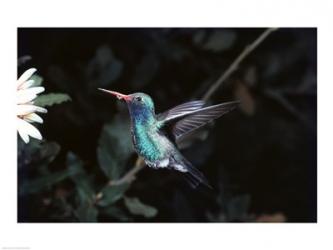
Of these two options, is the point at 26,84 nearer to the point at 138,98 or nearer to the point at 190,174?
the point at 138,98

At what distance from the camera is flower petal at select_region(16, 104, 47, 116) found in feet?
4.91

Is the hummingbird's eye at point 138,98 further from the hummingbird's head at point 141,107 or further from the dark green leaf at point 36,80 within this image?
the dark green leaf at point 36,80

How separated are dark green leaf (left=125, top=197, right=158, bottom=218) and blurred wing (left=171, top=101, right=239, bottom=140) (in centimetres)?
24

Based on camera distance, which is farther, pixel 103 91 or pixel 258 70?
pixel 258 70

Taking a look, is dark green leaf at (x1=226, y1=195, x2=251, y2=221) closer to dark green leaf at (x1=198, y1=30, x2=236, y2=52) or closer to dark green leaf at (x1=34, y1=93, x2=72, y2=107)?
dark green leaf at (x1=198, y1=30, x2=236, y2=52)

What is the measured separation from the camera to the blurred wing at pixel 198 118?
1405mm

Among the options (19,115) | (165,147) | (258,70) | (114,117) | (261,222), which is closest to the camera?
(165,147)

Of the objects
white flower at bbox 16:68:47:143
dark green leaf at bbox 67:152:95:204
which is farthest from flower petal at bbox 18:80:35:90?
dark green leaf at bbox 67:152:95:204

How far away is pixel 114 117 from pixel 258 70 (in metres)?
0.50

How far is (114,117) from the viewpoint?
1.68m

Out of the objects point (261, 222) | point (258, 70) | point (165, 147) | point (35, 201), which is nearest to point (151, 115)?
point (165, 147)

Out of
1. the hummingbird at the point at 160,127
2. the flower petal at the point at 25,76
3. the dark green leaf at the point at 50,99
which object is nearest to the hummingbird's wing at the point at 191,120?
the hummingbird at the point at 160,127

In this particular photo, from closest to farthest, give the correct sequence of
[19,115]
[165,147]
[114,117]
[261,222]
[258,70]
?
1. [165,147]
2. [19,115]
3. [114,117]
4. [261,222]
5. [258,70]

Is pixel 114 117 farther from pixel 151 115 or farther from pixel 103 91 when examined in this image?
pixel 151 115
